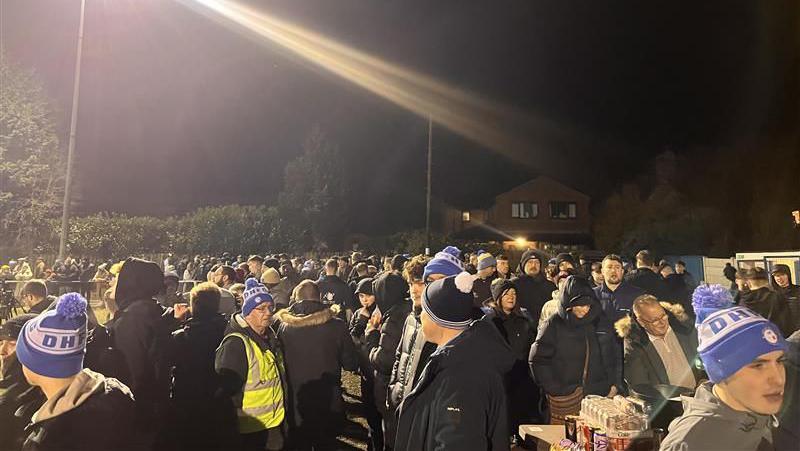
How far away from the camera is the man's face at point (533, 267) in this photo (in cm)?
735

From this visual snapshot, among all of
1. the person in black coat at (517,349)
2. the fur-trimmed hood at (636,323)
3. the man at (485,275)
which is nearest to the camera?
the fur-trimmed hood at (636,323)

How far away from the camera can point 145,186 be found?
134 ft

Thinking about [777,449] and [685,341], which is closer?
[777,449]

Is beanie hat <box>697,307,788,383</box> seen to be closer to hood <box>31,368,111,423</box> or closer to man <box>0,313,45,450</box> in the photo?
hood <box>31,368,111,423</box>

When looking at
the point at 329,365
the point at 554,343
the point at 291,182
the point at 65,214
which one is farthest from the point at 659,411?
the point at 291,182

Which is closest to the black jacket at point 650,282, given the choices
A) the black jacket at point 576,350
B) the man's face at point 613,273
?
the man's face at point 613,273

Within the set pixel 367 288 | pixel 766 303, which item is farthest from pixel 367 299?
pixel 766 303

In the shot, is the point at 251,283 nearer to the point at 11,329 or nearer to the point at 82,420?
the point at 11,329

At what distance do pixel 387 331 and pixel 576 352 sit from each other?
1849mm

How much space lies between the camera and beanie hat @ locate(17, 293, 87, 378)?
2.45m

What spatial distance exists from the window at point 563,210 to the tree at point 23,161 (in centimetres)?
4007

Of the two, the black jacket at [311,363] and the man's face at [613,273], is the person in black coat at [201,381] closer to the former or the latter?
the black jacket at [311,363]

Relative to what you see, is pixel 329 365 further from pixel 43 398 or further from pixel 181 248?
pixel 181 248

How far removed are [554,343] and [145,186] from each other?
143ft
